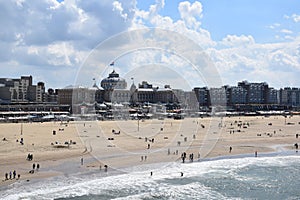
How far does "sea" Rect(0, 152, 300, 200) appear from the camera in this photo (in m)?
22.3

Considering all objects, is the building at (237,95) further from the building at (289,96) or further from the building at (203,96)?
the building at (289,96)

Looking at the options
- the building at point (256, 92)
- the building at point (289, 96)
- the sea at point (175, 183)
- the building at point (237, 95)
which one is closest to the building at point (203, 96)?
the building at point (237, 95)

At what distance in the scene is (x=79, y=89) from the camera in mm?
102875

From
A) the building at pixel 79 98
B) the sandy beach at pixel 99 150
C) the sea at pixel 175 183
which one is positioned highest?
the building at pixel 79 98

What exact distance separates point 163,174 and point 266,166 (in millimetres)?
9374

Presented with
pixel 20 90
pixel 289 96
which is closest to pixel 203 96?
pixel 289 96

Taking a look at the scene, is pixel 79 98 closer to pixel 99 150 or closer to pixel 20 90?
pixel 20 90

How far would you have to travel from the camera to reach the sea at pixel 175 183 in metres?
22.3

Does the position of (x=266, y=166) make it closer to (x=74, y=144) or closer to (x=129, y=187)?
(x=129, y=187)

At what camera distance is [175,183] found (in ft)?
83.3

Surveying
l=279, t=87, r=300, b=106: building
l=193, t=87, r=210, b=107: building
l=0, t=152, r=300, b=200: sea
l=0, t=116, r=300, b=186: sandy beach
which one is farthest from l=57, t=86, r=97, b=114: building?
l=279, t=87, r=300, b=106: building

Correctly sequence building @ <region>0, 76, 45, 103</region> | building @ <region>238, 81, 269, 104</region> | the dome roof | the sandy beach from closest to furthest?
the sandy beach, building @ <region>0, 76, 45, 103</region>, the dome roof, building @ <region>238, 81, 269, 104</region>

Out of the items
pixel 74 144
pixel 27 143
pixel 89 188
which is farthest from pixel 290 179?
pixel 27 143

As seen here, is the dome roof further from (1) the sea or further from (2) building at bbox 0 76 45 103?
(1) the sea
